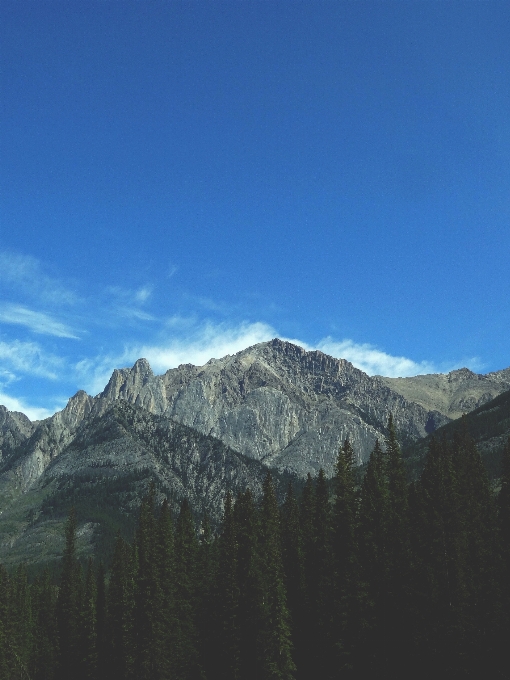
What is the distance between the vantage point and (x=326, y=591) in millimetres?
69688

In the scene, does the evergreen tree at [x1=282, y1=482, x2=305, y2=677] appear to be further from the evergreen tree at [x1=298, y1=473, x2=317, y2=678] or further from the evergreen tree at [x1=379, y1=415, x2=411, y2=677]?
the evergreen tree at [x1=379, y1=415, x2=411, y2=677]

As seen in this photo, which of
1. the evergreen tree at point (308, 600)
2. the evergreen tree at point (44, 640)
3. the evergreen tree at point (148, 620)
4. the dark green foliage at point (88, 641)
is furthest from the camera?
the evergreen tree at point (44, 640)

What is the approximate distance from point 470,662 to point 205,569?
43.7 meters

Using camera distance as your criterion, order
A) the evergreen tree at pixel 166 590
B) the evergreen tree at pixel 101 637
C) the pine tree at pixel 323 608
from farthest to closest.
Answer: the evergreen tree at pixel 101 637, the evergreen tree at pixel 166 590, the pine tree at pixel 323 608

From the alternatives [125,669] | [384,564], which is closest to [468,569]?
[384,564]

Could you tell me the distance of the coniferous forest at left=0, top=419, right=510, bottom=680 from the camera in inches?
2464

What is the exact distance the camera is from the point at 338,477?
255 ft

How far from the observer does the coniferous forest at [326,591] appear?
62.6m

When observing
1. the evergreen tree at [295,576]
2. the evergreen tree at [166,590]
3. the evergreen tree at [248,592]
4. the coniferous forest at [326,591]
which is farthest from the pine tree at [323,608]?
the evergreen tree at [166,590]

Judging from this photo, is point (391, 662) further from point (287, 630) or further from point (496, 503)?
point (496, 503)

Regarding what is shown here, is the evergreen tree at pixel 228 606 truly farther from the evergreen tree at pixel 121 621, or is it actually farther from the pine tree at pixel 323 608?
the evergreen tree at pixel 121 621

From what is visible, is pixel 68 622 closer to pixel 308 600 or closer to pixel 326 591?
pixel 308 600

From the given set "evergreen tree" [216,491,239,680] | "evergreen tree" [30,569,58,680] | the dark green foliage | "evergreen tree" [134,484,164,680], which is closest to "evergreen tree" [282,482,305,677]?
"evergreen tree" [216,491,239,680]

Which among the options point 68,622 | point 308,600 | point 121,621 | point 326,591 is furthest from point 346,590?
point 68,622
